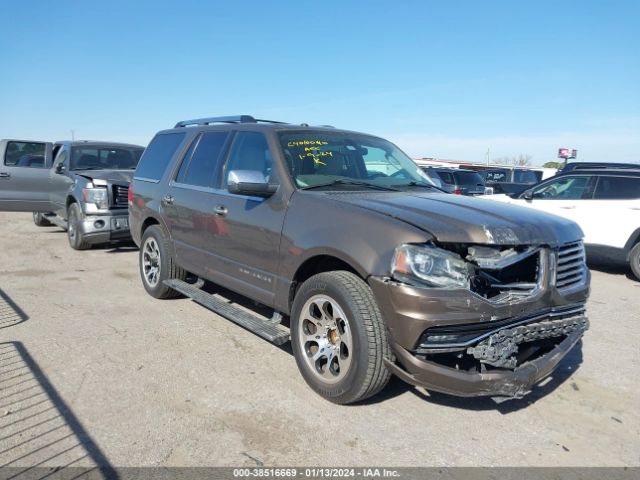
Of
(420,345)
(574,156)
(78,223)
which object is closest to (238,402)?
(420,345)

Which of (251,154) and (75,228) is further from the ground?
(251,154)

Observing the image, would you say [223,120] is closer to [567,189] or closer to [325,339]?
[325,339]

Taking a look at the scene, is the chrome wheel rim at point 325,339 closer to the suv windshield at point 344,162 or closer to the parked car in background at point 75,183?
the suv windshield at point 344,162

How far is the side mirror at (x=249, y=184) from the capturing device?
3939mm

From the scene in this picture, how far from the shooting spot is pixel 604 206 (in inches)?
337

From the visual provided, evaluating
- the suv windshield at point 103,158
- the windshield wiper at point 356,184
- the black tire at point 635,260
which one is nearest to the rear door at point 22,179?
the suv windshield at point 103,158

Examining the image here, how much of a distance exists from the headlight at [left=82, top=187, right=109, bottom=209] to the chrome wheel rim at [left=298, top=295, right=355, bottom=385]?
244 inches

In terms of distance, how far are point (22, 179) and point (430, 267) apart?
982cm

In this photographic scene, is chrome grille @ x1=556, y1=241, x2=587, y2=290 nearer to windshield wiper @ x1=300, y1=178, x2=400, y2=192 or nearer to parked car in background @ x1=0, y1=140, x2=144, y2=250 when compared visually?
windshield wiper @ x1=300, y1=178, x2=400, y2=192

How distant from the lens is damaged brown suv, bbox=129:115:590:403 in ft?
9.98

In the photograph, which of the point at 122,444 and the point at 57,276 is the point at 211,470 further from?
the point at 57,276

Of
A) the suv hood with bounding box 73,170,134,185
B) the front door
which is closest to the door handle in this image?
the front door

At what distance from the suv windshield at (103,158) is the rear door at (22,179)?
807mm

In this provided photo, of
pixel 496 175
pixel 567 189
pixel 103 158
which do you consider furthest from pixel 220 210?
pixel 496 175
